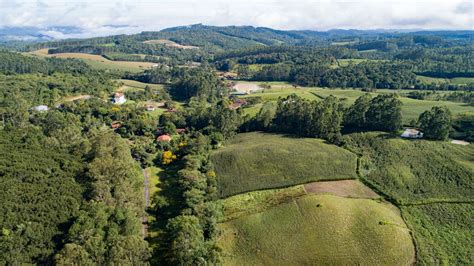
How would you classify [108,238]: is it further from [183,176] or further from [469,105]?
[469,105]

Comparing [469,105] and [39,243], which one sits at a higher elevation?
[469,105]

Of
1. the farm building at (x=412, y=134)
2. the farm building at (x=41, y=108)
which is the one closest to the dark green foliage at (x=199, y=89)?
the farm building at (x=41, y=108)

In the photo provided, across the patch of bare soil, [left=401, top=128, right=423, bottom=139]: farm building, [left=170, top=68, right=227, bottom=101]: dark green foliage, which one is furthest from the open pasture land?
the patch of bare soil

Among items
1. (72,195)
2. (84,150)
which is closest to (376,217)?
(72,195)

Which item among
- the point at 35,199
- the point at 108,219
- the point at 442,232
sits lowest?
the point at 442,232

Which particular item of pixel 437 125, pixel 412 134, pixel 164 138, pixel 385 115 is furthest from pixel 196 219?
pixel 437 125

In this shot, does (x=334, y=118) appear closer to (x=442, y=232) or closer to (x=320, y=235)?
(x=442, y=232)
